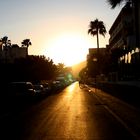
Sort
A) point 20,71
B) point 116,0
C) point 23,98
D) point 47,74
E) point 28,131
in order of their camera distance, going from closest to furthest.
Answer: point 28,131 < point 23,98 < point 116,0 < point 20,71 < point 47,74

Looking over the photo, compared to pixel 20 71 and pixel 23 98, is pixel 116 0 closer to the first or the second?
pixel 23 98

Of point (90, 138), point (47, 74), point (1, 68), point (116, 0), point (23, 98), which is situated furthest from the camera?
point (47, 74)

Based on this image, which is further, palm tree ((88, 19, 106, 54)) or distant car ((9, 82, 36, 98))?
palm tree ((88, 19, 106, 54))

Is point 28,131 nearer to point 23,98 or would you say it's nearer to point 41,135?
point 41,135

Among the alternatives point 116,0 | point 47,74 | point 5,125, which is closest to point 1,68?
point 116,0

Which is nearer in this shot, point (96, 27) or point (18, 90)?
point (18, 90)

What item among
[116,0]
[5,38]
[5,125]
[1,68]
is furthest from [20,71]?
[5,38]

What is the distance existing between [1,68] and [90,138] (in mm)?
50243

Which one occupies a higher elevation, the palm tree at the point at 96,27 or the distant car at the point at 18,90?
the palm tree at the point at 96,27

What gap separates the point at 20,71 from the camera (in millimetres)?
69500

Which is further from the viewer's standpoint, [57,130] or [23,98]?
[23,98]

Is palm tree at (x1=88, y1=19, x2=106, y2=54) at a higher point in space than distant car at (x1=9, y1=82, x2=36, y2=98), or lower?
higher

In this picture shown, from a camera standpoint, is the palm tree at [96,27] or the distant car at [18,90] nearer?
the distant car at [18,90]

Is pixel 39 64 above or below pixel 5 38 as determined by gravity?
below
